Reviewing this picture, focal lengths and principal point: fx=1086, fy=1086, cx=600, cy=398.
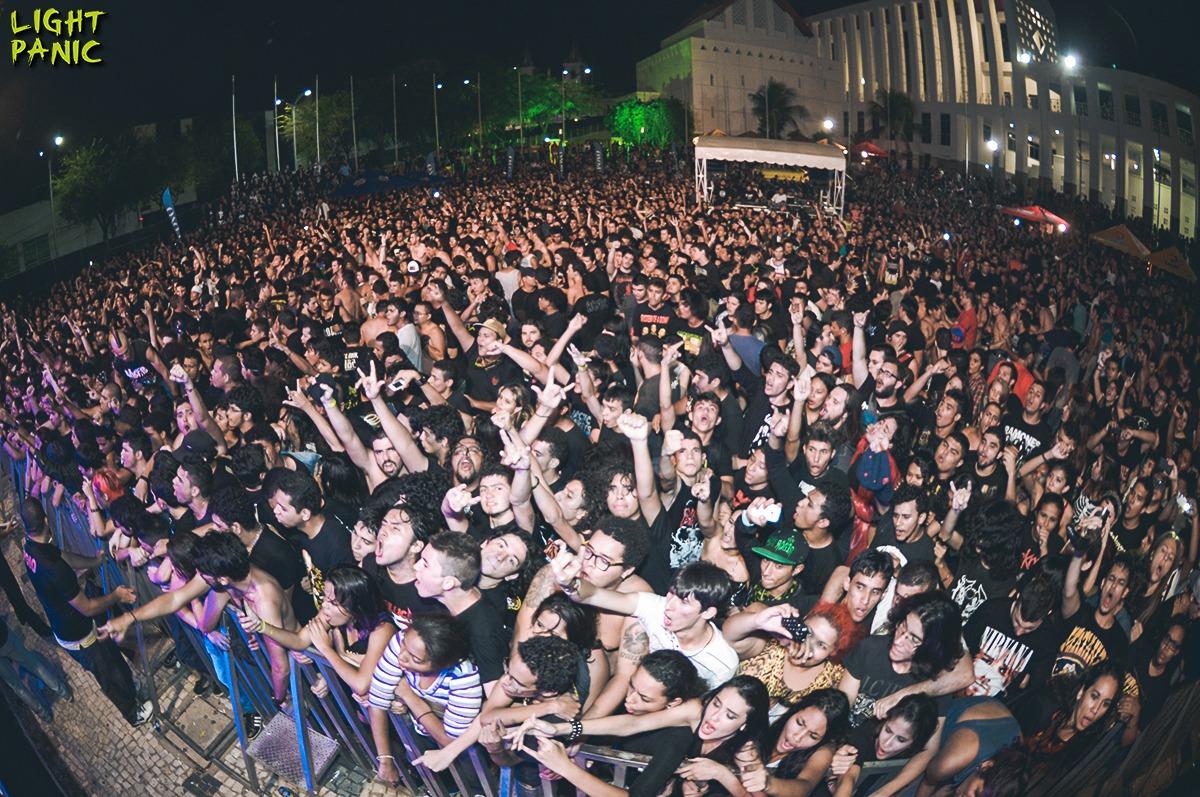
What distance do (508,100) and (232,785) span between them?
63064 millimetres

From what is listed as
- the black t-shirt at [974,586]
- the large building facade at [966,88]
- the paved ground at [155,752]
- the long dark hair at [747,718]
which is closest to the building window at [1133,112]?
the large building facade at [966,88]

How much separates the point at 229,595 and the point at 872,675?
2.78 metres

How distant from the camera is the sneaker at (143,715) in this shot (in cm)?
597

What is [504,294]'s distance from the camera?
11.7 metres

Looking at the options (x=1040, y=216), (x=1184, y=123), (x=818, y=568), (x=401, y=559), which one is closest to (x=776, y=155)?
(x=1040, y=216)

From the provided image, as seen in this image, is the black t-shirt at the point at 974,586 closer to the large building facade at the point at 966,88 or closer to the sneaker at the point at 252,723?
the sneaker at the point at 252,723

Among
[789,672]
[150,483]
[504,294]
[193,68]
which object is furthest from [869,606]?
[193,68]

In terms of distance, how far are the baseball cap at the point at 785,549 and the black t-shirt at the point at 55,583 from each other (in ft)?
12.0

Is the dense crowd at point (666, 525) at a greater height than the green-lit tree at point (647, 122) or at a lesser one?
lesser

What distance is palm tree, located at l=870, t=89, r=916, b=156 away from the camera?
62.7 metres

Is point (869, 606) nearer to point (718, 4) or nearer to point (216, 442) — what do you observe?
point (216, 442)

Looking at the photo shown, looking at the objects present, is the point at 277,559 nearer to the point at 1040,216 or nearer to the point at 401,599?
the point at 401,599

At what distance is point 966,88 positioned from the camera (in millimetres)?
55312

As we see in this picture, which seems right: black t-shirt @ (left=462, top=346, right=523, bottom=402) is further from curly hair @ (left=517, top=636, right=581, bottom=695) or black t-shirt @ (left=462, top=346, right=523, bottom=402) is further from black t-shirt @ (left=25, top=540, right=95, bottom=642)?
curly hair @ (left=517, top=636, right=581, bottom=695)
